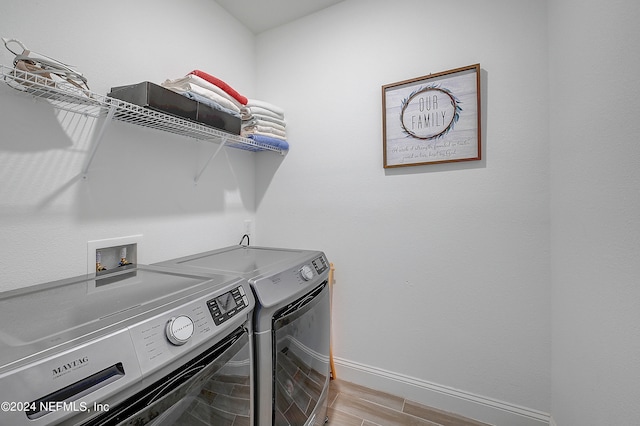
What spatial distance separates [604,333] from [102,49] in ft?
7.45

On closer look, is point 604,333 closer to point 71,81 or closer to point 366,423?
point 366,423

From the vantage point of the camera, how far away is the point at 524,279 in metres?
1.42

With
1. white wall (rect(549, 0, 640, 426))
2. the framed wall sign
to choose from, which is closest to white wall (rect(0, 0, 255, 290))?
the framed wall sign

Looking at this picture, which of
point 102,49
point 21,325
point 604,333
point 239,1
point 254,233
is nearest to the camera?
point 21,325

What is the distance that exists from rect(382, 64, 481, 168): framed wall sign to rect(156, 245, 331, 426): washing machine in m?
0.86

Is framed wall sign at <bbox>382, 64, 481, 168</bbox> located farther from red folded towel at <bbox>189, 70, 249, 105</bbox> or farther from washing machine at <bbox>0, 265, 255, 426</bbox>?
washing machine at <bbox>0, 265, 255, 426</bbox>

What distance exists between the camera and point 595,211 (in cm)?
98

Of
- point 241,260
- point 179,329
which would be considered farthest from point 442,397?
point 179,329

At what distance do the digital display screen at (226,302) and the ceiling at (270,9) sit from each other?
1940 mm

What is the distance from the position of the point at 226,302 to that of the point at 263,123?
129 cm

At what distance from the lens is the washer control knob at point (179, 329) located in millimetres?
683

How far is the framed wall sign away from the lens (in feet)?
4.93

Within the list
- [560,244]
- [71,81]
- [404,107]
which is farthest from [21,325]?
[560,244]

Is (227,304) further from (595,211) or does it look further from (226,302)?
(595,211)
